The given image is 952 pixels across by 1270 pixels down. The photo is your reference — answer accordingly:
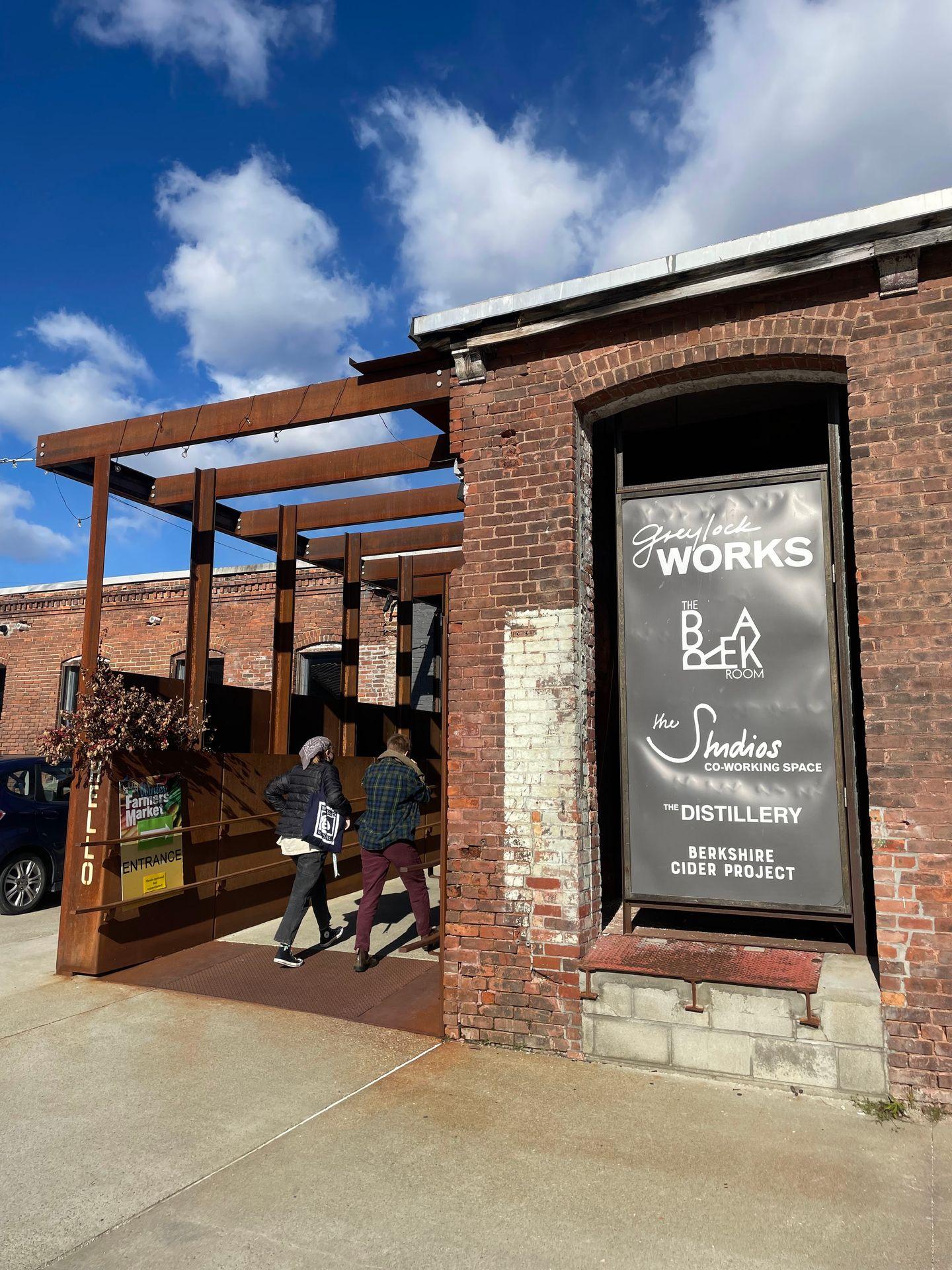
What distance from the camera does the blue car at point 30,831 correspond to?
906cm

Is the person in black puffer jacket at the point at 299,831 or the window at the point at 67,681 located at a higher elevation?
the window at the point at 67,681

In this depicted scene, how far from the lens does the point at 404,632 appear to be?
1266cm

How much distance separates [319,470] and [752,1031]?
6237 millimetres

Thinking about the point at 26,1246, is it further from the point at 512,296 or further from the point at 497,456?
the point at 512,296

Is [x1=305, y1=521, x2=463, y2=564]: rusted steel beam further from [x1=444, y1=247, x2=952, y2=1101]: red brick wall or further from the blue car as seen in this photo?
[x1=444, y1=247, x2=952, y2=1101]: red brick wall

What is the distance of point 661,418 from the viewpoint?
639 centimetres

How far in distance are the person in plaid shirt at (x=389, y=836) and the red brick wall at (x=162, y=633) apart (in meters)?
8.86

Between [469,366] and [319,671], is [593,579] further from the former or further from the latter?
[319,671]

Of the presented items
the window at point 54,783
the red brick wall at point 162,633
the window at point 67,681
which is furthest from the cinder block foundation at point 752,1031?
the window at point 67,681

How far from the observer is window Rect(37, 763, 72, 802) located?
9555 millimetres

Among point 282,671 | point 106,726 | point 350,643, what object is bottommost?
point 106,726

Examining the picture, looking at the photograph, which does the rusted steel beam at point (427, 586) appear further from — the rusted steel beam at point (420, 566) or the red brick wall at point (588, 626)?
the red brick wall at point (588, 626)

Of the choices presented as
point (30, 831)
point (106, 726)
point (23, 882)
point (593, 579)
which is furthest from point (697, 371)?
point (23, 882)

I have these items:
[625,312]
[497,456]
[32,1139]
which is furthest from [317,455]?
[32,1139]
